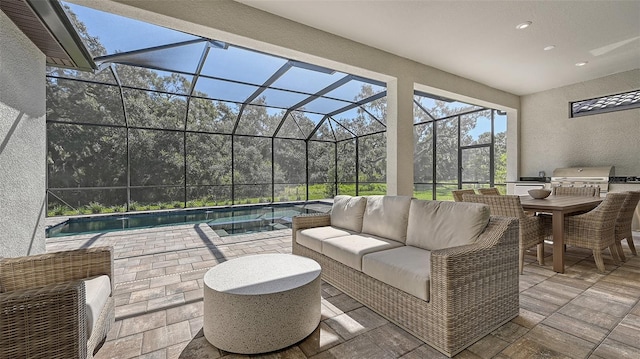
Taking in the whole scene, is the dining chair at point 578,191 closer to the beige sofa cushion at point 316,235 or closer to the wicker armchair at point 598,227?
the wicker armchair at point 598,227

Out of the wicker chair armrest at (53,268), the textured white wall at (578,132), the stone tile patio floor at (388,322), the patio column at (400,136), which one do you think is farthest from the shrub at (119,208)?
the textured white wall at (578,132)

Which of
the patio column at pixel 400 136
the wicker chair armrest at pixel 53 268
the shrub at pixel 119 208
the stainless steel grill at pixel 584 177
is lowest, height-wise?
the shrub at pixel 119 208

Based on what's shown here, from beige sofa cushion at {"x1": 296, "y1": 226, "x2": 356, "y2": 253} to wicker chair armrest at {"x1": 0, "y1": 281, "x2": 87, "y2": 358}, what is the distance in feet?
6.38

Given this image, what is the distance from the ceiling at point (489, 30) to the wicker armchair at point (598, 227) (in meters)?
2.29

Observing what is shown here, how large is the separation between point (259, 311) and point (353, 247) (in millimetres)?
1070

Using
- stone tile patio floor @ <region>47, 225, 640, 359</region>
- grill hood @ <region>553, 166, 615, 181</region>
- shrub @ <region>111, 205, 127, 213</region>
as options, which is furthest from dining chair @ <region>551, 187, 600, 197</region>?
shrub @ <region>111, 205, 127, 213</region>

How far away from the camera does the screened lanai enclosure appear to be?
547cm

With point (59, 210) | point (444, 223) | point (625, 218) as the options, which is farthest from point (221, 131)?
point (625, 218)

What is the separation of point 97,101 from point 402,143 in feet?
28.3

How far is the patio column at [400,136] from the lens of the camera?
14.9 feet

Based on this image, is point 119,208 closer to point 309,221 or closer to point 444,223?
point 309,221

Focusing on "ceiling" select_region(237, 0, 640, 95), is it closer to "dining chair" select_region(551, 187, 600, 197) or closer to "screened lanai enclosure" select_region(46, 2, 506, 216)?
"screened lanai enclosure" select_region(46, 2, 506, 216)

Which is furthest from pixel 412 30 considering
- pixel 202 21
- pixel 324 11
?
pixel 202 21

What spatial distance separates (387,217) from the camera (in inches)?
111
